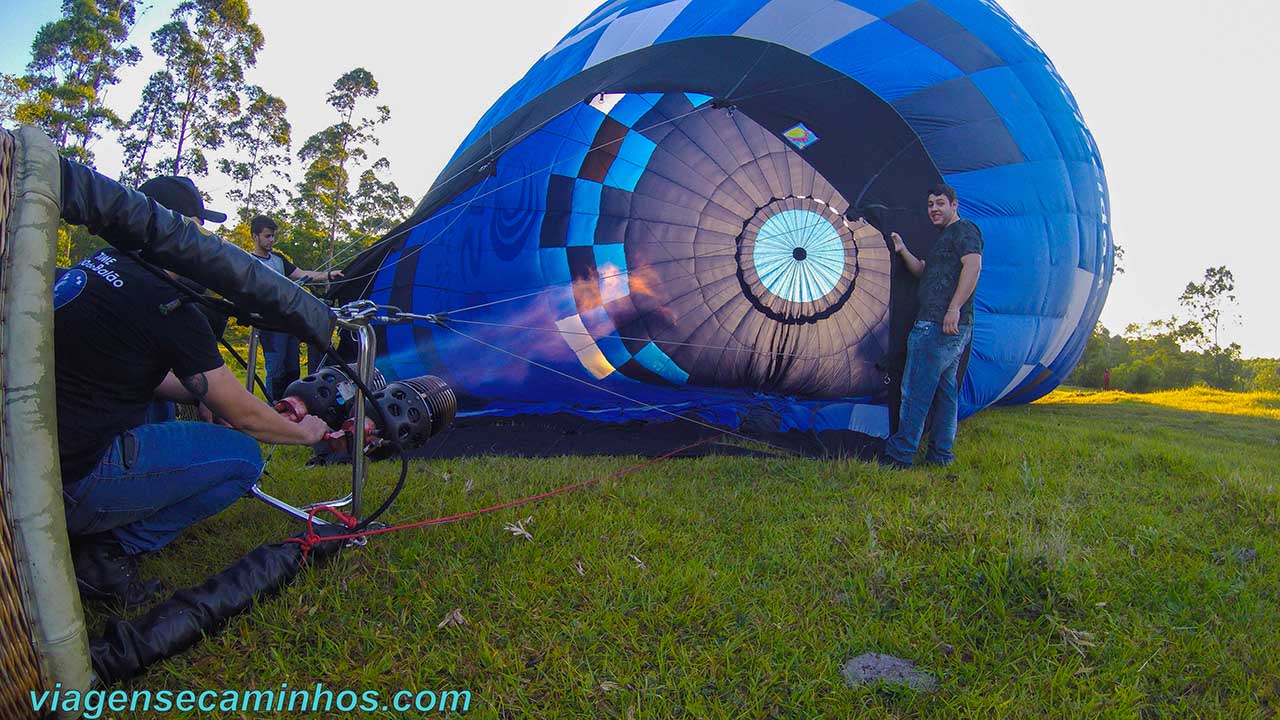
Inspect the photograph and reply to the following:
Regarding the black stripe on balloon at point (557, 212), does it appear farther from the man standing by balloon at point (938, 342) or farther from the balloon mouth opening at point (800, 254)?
the man standing by balloon at point (938, 342)

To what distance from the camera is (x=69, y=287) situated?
1946mm

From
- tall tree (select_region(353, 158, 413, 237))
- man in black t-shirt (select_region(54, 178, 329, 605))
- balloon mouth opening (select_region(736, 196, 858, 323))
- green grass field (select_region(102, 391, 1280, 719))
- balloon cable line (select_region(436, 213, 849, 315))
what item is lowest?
green grass field (select_region(102, 391, 1280, 719))

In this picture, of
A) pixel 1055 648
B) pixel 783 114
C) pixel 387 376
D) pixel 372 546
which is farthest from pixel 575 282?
pixel 1055 648

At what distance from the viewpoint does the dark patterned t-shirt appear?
12.9ft

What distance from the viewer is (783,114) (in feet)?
15.1

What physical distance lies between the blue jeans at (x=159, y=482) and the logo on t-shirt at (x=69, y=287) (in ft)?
1.48

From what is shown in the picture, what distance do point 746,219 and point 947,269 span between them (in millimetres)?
2056

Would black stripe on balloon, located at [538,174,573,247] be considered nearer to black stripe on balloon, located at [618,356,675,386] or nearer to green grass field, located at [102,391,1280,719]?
black stripe on balloon, located at [618,356,675,386]

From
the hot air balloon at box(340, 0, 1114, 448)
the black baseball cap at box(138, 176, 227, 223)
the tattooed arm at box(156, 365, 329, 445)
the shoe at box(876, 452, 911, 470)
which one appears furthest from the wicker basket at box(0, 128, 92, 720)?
the shoe at box(876, 452, 911, 470)

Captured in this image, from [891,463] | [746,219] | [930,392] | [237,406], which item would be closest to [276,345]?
[237,406]

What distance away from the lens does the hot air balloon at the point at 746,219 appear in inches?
172

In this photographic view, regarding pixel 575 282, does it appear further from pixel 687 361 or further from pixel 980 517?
pixel 980 517

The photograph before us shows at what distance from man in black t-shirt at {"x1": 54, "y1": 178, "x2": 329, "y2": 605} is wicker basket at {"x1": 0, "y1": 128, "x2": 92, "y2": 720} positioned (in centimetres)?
45

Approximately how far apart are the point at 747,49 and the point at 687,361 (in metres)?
2.64
